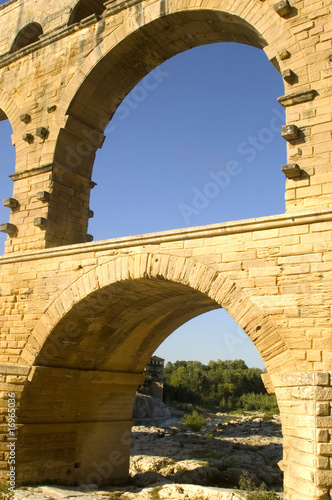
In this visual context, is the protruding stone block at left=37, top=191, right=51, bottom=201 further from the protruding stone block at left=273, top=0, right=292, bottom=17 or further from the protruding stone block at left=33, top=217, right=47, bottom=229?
the protruding stone block at left=273, top=0, right=292, bottom=17

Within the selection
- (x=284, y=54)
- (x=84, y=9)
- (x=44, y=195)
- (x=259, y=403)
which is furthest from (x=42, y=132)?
(x=259, y=403)

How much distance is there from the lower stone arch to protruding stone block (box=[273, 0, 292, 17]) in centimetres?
340

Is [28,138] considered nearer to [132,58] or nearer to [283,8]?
[132,58]

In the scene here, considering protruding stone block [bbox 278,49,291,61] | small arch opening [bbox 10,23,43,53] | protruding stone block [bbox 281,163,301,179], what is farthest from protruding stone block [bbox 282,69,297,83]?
small arch opening [bbox 10,23,43,53]

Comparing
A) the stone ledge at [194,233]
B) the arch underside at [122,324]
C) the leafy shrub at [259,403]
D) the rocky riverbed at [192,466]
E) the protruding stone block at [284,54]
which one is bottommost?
the leafy shrub at [259,403]

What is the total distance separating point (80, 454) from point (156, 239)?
429cm

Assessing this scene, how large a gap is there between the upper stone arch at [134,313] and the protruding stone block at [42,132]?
10.2ft

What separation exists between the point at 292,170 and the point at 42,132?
4.89 m

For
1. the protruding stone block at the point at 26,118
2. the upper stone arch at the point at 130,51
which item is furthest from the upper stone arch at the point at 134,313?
the protruding stone block at the point at 26,118

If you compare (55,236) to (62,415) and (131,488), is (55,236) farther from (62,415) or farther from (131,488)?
(131,488)

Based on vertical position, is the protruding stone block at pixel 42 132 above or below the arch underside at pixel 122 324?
above

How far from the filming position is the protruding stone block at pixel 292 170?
5.69m

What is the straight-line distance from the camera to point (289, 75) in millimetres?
6086

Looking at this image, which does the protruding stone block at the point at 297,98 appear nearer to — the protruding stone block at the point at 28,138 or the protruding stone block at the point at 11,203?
the protruding stone block at the point at 28,138
